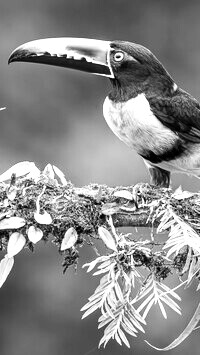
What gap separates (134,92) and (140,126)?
0.12 m

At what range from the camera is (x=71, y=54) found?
3.42 meters

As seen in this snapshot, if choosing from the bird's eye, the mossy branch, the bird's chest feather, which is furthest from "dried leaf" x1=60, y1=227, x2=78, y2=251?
the bird's eye

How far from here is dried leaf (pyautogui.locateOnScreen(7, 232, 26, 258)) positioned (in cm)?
257

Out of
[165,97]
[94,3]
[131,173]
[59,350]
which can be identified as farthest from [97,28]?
[165,97]

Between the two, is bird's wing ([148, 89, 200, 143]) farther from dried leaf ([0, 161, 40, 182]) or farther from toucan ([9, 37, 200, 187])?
dried leaf ([0, 161, 40, 182])

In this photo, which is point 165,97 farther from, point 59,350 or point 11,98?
point 59,350

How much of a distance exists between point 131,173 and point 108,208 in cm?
325

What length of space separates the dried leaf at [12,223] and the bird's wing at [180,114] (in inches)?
35.8

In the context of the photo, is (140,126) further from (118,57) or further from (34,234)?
(34,234)

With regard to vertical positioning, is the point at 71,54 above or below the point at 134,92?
above

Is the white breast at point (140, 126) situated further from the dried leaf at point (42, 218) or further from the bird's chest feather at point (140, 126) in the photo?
the dried leaf at point (42, 218)

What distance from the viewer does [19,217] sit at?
2.64 metres

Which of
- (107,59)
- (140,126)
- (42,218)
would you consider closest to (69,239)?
(42,218)

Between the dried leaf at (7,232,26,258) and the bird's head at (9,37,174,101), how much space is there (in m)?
0.93
